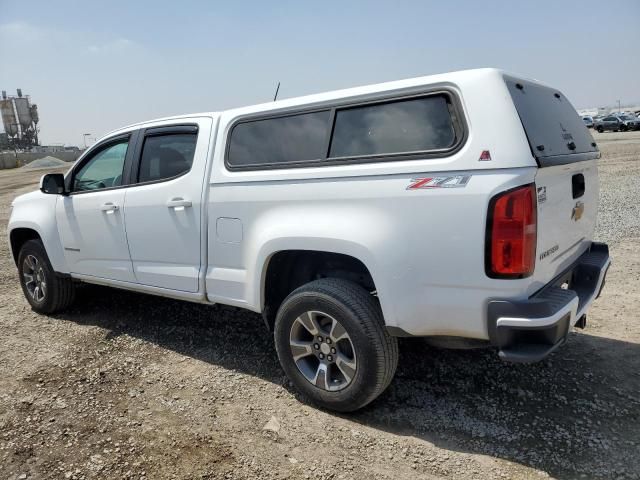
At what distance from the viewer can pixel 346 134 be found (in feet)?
9.73

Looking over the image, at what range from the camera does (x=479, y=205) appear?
2387 millimetres

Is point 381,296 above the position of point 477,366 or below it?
above

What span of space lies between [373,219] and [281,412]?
1442 millimetres

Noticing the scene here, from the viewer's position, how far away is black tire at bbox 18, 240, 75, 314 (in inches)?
196

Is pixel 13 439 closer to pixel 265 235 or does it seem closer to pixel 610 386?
pixel 265 235

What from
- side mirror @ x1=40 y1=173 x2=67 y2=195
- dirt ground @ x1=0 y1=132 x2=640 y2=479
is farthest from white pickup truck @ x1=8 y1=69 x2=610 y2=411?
side mirror @ x1=40 y1=173 x2=67 y2=195

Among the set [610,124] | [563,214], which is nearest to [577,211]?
[563,214]

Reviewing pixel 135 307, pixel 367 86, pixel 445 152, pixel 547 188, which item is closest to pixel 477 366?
pixel 547 188

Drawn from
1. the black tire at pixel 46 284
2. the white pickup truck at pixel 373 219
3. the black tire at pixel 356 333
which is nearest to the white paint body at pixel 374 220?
the white pickup truck at pixel 373 219

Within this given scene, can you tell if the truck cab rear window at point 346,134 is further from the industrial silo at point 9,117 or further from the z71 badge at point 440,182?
the industrial silo at point 9,117

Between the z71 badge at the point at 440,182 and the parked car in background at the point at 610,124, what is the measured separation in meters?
47.2

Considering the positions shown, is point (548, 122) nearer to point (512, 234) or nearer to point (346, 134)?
point (512, 234)

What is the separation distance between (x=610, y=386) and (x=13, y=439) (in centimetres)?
386

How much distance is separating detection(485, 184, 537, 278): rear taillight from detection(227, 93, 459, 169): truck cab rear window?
0.43 m
